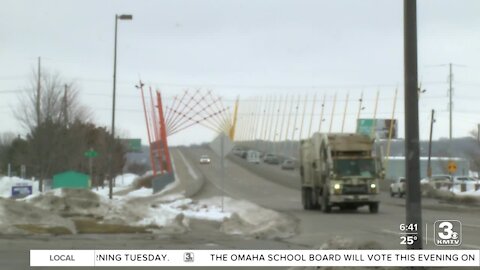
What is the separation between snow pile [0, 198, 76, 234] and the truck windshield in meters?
13.6

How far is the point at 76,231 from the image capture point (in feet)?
61.7

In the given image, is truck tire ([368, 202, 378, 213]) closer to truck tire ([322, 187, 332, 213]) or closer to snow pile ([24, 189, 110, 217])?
truck tire ([322, 187, 332, 213])

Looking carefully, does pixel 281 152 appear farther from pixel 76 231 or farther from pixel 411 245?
pixel 411 245

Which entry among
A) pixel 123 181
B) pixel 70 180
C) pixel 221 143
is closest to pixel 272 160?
pixel 123 181

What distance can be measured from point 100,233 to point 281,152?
335ft

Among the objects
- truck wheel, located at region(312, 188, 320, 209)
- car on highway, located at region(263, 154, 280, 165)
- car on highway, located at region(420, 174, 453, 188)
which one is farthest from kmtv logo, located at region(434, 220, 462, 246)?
car on highway, located at region(263, 154, 280, 165)

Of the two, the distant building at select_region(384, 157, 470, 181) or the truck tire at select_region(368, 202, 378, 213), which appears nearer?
the truck tire at select_region(368, 202, 378, 213)

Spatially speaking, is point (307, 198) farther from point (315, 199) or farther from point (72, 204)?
point (72, 204)

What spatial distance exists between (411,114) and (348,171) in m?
20.4

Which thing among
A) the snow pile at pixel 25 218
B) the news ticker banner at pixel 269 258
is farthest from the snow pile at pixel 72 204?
the news ticker banner at pixel 269 258

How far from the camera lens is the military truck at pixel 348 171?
1193 inches

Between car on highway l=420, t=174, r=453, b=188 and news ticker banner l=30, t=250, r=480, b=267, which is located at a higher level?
news ticker banner l=30, t=250, r=480, b=267

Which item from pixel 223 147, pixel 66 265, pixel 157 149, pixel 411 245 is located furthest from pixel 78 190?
pixel 157 149

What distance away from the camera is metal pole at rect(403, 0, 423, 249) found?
33.4ft
